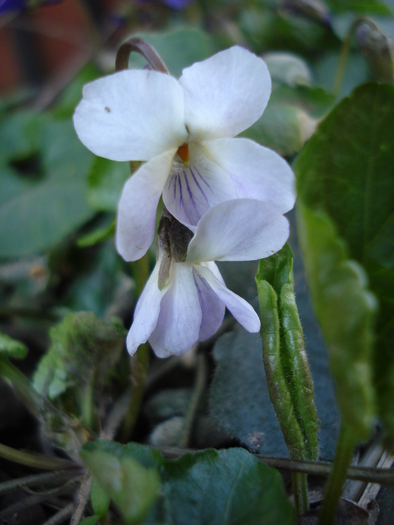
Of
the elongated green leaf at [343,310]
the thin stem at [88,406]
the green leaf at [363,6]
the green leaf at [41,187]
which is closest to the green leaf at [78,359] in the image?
the thin stem at [88,406]

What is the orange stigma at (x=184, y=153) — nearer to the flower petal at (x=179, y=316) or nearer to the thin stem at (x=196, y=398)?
the flower petal at (x=179, y=316)

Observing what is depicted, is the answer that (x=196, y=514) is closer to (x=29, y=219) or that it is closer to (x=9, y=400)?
(x=9, y=400)

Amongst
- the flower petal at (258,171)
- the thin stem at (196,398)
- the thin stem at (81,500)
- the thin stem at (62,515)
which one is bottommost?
the thin stem at (196,398)

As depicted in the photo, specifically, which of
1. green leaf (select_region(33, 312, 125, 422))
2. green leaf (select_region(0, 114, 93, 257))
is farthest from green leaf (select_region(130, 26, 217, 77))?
green leaf (select_region(33, 312, 125, 422))

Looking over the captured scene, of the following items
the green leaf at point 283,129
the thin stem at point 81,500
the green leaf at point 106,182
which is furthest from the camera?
the green leaf at point 106,182

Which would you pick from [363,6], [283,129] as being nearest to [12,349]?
[283,129]

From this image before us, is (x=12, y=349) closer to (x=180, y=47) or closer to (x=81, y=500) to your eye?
(x=81, y=500)

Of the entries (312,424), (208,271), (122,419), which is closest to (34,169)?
(122,419)
